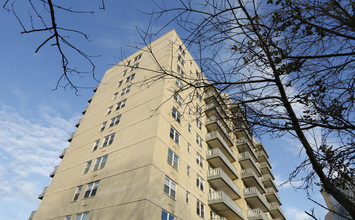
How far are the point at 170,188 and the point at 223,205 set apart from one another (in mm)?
5958

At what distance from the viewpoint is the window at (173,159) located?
53.7ft

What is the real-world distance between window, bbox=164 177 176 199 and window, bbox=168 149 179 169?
1.43 metres

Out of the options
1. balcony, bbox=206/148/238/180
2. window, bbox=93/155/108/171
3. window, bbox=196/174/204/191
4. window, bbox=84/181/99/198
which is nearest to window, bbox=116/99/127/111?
window, bbox=93/155/108/171

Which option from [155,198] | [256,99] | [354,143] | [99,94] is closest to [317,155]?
[354,143]

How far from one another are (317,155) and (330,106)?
900 millimetres

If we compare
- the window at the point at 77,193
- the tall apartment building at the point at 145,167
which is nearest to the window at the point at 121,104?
the tall apartment building at the point at 145,167

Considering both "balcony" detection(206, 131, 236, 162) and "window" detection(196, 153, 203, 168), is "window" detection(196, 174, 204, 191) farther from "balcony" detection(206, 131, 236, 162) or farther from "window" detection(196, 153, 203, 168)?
"balcony" detection(206, 131, 236, 162)

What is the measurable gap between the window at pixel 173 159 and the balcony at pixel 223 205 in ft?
15.3

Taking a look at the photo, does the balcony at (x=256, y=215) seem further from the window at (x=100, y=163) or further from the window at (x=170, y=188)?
the window at (x=100, y=163)

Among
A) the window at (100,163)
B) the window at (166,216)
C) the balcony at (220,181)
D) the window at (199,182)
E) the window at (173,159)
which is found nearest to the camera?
→ the window at (166,216)

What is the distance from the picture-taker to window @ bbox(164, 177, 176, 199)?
47.8ft

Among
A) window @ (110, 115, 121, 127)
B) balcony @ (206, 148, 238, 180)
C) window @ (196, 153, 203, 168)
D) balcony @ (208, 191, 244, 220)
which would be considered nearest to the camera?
balcony @ (208, 191, 244, 220)

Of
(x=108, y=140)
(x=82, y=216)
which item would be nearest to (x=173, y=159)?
(x=108, y=140)

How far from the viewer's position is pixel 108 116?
73.2 feet
